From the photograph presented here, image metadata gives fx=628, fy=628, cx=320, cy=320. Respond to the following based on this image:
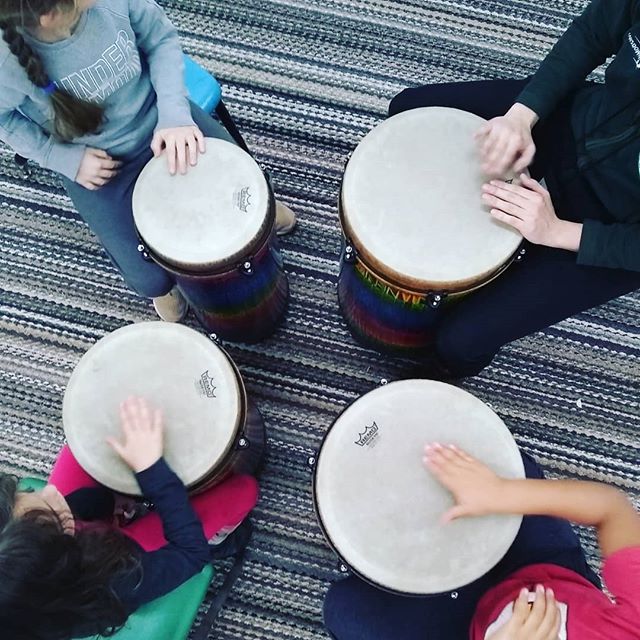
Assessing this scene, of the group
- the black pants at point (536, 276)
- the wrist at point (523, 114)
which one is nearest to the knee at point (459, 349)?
the black pants at point (536, 276)

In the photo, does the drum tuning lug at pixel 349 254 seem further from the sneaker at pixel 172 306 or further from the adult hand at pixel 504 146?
the sneaker at pixel 172 306

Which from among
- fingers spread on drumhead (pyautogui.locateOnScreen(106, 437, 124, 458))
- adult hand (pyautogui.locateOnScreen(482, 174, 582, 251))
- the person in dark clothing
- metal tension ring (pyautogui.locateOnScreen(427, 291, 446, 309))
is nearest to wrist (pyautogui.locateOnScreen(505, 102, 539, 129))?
the person in dark clothing

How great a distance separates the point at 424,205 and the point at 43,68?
22.8 inches

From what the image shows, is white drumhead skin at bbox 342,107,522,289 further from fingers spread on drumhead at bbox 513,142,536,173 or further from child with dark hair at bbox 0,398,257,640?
child with dark hair at bbox 0,398,257,640

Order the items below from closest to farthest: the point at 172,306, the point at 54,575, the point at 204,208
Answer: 1. the point at 54,575
2. the point at 204,208
3. the point at 172,306

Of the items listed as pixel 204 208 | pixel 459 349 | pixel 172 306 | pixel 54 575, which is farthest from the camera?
pixel 172 306

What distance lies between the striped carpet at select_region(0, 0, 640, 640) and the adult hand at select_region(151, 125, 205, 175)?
17.5 inches

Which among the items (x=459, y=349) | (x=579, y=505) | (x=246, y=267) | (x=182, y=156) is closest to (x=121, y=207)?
(x=182, y=156)

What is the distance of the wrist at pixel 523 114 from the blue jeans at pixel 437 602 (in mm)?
533

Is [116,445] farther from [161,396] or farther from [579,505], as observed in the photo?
[579,505]

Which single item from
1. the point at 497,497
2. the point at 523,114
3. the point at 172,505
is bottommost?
the point at 172,505

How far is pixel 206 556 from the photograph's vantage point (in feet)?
2.89

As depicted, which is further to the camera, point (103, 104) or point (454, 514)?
point (103, 104)

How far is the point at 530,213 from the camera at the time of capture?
0.88m
